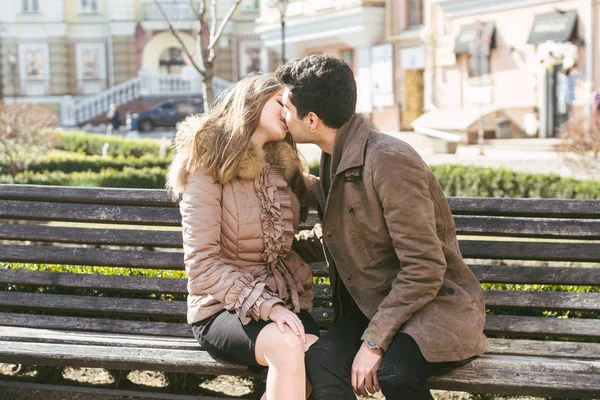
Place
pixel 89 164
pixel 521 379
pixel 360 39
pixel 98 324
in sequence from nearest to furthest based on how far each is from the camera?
1. pixel 521 379
2. pixel 98 324
3. pixel 89 164
4. pixel 360 39

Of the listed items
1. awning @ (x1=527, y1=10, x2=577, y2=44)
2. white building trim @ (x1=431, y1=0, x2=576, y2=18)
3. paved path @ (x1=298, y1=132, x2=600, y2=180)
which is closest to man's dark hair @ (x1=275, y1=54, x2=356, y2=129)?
paved path @ (x1=298, y1=132, x2=600, y2=180)

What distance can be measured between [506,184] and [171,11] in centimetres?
3198

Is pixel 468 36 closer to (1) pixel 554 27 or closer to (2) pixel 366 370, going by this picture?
(1) pixel 554 27

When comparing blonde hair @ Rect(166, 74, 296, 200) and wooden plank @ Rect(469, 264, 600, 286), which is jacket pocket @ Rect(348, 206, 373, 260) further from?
wooden plank @ Rect(469, 264, 600, 286)

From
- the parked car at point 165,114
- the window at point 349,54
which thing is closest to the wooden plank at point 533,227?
the window at point 349,54

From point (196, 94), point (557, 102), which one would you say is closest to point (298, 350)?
point (557, 102)

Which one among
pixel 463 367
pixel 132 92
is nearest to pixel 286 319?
pixel 463 367

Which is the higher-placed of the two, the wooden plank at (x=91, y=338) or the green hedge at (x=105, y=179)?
the green hedge at (x=105, y=179)

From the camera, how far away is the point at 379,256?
348 centimetres

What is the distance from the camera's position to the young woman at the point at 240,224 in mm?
3500

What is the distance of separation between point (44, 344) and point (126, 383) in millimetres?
1133

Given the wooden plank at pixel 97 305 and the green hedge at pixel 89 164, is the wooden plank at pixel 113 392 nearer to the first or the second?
the wooden plank at pixel 97 305

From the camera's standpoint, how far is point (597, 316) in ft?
14.3

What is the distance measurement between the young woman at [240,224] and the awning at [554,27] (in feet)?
63.2
